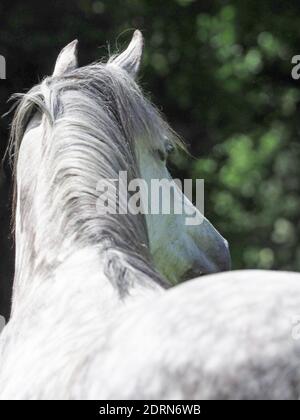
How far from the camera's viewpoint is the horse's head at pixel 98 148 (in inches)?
93.3

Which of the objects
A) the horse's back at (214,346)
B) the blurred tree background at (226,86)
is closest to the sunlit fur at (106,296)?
the horse's back at (214,346)

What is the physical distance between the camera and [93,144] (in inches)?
96.7

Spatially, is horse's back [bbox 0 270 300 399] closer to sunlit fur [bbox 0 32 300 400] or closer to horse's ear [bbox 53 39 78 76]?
sunlit fur [bbox 0 32 300 400]

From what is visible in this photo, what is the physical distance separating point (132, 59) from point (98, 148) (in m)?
0.76

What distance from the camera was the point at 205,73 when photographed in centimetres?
1002

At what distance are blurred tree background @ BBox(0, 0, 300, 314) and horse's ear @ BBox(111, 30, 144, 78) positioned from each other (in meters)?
4.68

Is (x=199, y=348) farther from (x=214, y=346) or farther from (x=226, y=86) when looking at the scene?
(x=226, y=86)

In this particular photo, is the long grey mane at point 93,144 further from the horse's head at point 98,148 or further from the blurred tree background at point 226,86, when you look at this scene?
the blurred tree background at point 226,86

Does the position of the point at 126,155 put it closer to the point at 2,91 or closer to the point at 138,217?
the point at 138,217

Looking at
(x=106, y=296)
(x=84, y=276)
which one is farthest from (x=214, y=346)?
(x=84, y=276)

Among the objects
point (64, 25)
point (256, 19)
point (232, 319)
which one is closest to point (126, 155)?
point (232, 319)

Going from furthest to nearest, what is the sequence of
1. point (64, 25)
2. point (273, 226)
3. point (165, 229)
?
point (273, 226) → point (64, 25) → point (165, 229)

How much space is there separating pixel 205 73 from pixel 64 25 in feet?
7.14

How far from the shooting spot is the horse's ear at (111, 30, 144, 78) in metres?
3.07
